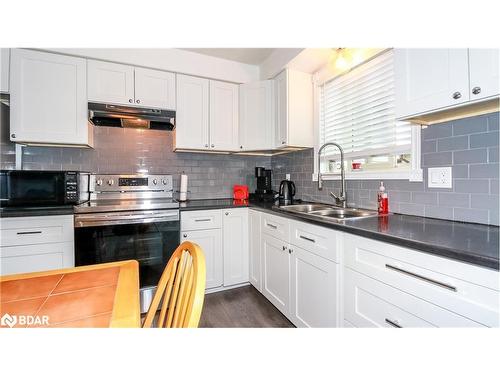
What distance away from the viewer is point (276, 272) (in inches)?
73.9

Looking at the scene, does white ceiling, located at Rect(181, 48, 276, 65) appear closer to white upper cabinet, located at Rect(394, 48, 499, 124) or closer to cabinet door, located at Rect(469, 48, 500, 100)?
white upper cabinet, located at Rect(394, 48, 499, 124)

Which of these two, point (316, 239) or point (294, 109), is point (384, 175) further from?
point (294, 109)

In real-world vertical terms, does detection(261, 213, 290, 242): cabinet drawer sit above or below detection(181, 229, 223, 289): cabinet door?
above

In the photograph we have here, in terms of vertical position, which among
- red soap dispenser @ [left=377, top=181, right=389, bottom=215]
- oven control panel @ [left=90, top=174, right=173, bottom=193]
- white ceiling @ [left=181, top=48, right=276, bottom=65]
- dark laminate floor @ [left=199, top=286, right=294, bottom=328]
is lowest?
dark laminate floor @ [left=199, top=286, right=294, bottom=328]

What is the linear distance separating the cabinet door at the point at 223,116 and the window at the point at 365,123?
0.95 m

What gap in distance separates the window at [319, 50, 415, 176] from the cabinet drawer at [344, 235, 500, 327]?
2.49 feet

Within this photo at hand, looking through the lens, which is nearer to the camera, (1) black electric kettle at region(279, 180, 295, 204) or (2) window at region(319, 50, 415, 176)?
(2) window at region(319, 50, 415, 176)

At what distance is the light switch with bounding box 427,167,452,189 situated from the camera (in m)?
1.29

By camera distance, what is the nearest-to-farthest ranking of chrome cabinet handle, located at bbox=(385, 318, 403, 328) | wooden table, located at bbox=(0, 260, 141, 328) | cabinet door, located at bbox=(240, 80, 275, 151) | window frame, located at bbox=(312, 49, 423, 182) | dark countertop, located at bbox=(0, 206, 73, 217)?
1. wooden table, located at bbox=(0, 260, 141, 328)
2. chrome cabinet handle, located at bbox=(385, 318, 403, 328)
3. window frame, located at bbox=(312, 49, 423, 182)
4. dark countertop, located at bbox=(0, 206, 73, 217)
5. cabinet door, located at bbox=(240, 80, 275, 151)

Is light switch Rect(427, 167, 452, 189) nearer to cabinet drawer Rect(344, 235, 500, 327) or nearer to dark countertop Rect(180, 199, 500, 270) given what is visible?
dark countertop Rect(180, 199, 500, 270)

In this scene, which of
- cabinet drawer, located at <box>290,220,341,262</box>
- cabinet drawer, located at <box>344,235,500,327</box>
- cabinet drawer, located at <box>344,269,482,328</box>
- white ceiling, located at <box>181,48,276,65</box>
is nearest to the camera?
cabinet drawer, located at <box>344,235,500,327</box>

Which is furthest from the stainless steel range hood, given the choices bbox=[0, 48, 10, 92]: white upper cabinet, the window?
the window
